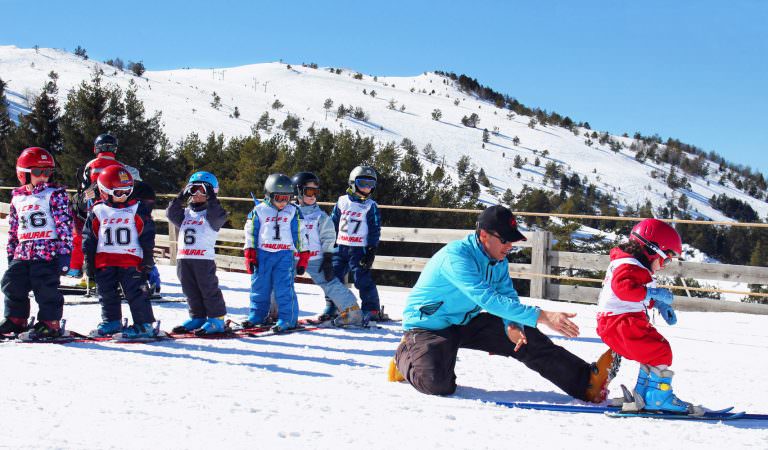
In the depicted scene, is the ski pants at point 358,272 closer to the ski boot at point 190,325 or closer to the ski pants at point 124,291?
the ski boot at point 190,325

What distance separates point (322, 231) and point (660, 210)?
8990 centimetres

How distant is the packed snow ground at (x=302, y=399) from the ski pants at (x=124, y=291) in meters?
0.38

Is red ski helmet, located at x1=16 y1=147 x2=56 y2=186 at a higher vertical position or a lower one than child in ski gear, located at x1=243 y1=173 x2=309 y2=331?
higher

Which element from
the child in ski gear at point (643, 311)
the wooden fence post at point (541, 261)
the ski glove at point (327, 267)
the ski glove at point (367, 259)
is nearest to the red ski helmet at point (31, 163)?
the ski glove at point (327, 267)

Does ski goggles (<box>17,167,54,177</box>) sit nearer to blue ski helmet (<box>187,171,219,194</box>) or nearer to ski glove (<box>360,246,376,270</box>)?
blue ski helmet (<box>187,171,219,194</box>)

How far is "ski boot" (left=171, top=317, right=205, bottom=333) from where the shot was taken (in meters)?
6.49

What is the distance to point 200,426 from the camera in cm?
349

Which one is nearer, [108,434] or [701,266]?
[108,434]

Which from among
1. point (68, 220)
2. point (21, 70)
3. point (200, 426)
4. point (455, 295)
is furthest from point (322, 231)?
point (21, 70)

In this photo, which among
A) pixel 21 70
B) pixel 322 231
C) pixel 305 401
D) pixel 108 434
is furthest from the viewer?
pixel 21 70

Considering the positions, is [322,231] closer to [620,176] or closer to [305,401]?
[305,401]

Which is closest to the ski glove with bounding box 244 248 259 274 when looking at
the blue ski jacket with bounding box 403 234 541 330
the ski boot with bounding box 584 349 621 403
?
the blue ski jacket with bounding box 403 234 541 330

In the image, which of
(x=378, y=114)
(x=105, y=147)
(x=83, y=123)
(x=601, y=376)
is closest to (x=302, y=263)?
(x=105, y=147)

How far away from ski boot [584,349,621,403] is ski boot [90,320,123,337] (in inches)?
158
